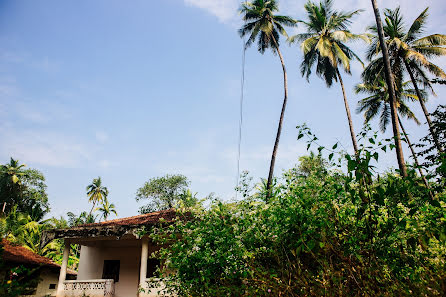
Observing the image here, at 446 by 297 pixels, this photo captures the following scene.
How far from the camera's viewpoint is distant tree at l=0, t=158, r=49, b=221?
131 ft

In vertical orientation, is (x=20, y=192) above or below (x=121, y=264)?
above

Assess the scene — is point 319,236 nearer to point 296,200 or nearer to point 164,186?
point 296,200

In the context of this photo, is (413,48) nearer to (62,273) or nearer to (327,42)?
(327,42)

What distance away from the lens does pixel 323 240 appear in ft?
8.60

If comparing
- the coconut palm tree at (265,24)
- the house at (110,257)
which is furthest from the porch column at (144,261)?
the coconut palm tree at (265,24)

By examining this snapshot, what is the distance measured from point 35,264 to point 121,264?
4.40 meters

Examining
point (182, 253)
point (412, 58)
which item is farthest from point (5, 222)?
point (412, 58)

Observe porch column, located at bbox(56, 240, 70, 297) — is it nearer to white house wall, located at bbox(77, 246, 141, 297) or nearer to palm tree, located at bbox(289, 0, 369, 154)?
white house wall, located at bbox(77, 246, 141, 297)

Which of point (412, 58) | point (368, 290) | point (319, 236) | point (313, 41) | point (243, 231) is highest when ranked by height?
point (313, 41)

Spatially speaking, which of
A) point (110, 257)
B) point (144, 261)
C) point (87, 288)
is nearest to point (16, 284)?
point (144, 261)

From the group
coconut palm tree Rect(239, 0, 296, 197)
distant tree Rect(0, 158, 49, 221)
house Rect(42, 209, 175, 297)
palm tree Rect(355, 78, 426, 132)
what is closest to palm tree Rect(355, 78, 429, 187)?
palm tree Rect(355, 78, 426, 132)

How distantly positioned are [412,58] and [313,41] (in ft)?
21.2

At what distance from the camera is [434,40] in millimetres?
19922

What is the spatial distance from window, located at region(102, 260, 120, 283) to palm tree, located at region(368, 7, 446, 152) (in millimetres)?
20246
